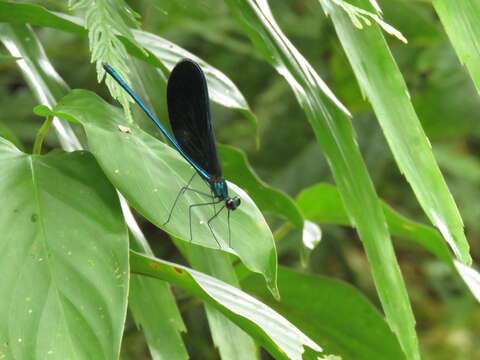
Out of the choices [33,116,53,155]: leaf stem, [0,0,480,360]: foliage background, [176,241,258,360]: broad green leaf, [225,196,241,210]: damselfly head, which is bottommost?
[0,0,480,360]: foliage background

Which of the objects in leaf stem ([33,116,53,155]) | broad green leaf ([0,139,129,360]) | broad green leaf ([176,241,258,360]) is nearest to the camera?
broad green leaf ([0,139,129,360])

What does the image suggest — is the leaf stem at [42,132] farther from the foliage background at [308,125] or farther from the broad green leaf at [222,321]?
the foliage background at [308,125]

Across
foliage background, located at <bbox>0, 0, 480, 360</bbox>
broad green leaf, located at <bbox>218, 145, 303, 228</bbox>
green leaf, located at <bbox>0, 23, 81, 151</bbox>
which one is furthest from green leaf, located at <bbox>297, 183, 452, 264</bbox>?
foliage background, located at <bbox>0, 0, 480, 360</bbox>

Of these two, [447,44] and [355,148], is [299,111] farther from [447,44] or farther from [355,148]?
[355,148]

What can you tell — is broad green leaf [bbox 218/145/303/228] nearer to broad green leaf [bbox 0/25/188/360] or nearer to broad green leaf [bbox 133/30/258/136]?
broad green leaf [bbox 133/30/258/136]

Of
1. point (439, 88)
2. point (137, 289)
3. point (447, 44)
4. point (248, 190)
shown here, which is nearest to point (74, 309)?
point (137, 289)

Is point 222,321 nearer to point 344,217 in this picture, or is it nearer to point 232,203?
point 232,203

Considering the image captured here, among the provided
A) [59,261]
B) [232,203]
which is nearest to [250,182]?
[232,203]
